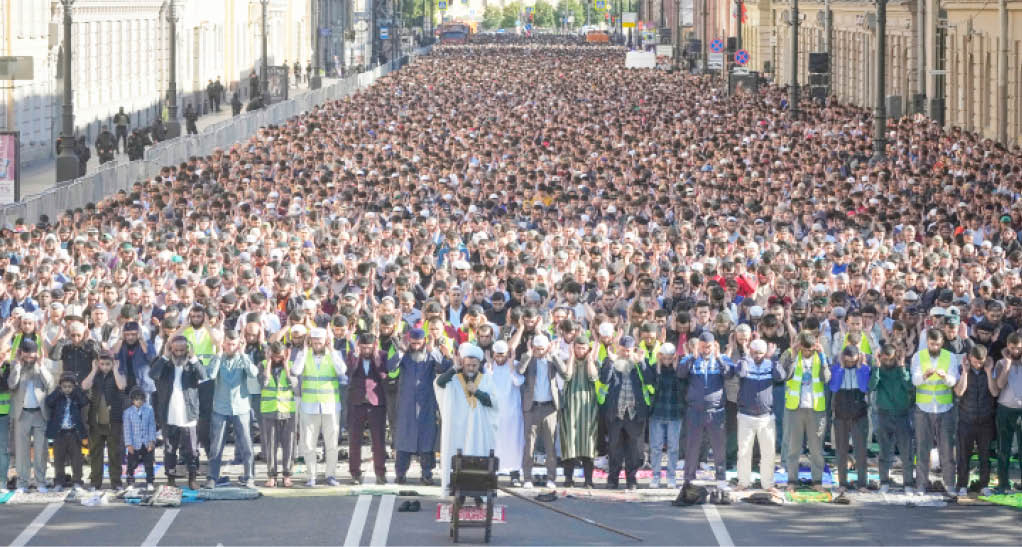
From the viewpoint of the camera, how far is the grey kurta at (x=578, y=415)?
1988 cm

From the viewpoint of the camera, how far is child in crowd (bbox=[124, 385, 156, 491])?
771 inches

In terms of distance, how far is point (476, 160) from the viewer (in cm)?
4297

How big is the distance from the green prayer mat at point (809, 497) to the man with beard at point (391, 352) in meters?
3.56

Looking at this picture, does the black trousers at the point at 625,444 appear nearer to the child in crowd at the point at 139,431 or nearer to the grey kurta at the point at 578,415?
the grey kurta at the point at 578,415

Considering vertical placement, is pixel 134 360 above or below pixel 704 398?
above

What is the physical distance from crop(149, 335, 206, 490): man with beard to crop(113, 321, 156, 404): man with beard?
0.33 m

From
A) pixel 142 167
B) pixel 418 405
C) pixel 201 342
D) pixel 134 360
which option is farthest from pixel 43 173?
pixel 418 405

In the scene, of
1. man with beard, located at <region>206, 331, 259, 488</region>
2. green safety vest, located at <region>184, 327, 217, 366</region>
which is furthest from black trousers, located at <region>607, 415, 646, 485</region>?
green safety vest, located at <region>184, 327, 217, 366</region>

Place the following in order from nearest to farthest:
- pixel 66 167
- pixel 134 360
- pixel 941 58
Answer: pixel 134 360 → pixel 66 167 → pixel 941 58

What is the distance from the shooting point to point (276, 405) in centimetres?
1986

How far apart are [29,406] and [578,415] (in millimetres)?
4774

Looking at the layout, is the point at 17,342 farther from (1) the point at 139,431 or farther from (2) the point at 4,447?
(1) the point at 139,431

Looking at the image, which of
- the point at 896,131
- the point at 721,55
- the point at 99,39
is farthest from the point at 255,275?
the point at 721,55

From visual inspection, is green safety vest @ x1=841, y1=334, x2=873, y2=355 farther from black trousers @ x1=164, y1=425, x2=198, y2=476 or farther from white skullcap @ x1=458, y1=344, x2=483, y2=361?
black trousers @ x1=164, y1=425, x2=198, y2=476
